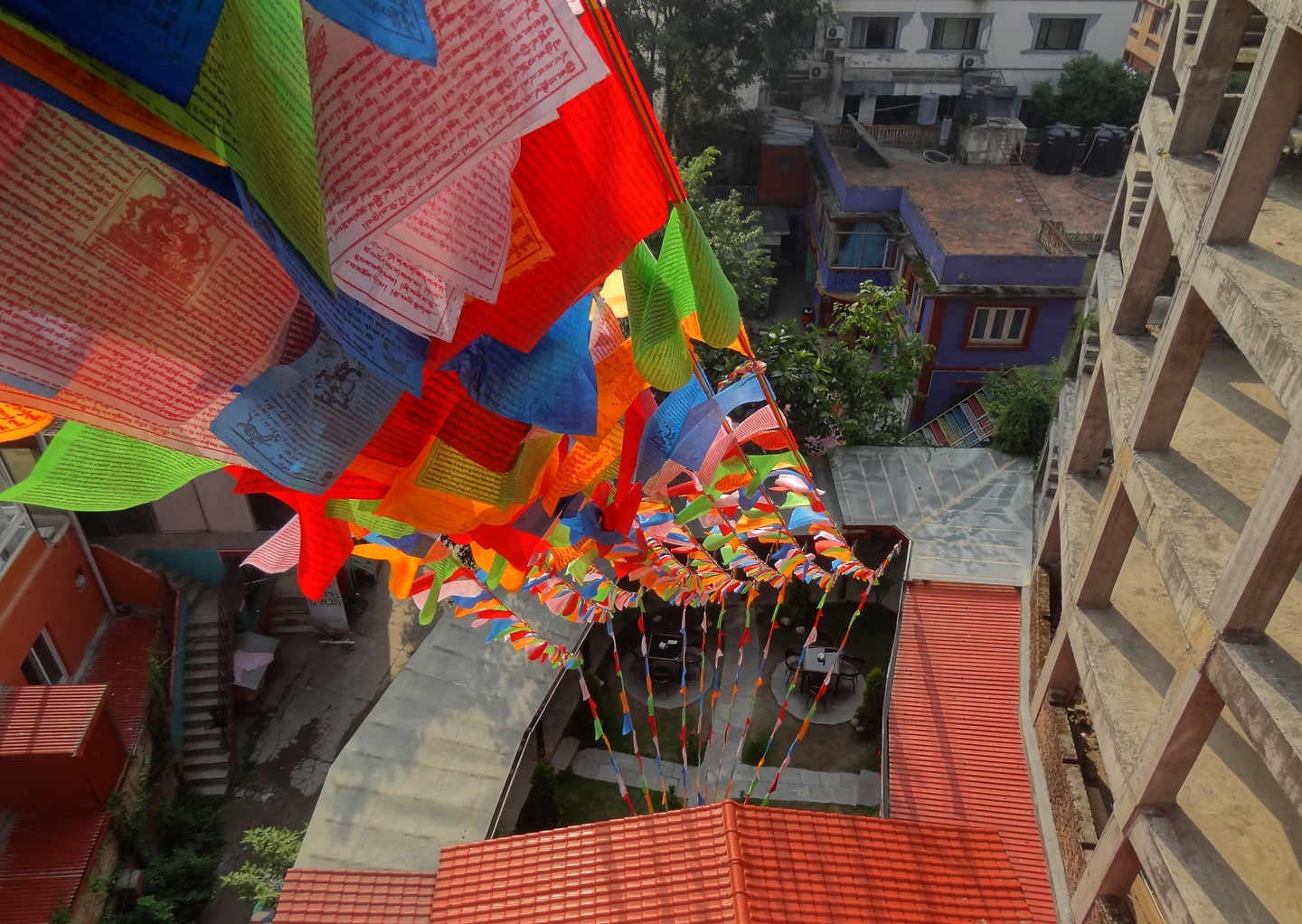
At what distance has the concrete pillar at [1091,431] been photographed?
30.5ft

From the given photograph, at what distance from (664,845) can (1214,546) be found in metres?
4.97

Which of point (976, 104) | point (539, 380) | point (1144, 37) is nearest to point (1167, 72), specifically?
point (539, 380)

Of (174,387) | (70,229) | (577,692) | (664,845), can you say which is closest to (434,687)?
(577,692)

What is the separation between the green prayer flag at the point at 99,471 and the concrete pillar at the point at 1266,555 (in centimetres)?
583

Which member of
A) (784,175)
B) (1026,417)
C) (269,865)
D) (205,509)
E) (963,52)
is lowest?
(269,865)

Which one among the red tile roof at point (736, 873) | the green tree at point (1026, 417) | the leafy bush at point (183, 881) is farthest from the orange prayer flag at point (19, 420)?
the green tree at point (1026, 417)

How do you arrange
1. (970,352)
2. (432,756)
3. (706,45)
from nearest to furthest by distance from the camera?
(432,756)
(970,352)
(706,45)

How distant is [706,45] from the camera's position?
23.2 metres

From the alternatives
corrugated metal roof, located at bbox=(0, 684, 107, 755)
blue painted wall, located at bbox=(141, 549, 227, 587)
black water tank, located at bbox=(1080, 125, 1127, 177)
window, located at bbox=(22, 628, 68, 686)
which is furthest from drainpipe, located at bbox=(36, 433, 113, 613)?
black water tank, located at bbox=(1080, 125, 1127, 177)

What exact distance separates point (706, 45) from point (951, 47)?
8.85m

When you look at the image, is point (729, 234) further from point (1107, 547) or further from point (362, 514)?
point (362, 514)

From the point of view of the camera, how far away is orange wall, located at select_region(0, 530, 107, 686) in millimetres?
11078

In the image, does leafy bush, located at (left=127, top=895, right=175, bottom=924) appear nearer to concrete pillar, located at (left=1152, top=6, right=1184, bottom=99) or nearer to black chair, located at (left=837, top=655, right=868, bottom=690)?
black chair, located at (left=837, top=655, right=868, bottom=690)

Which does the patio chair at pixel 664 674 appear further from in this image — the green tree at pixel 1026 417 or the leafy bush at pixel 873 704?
the green tree at pixel 1026 417
